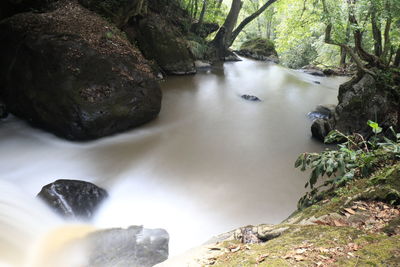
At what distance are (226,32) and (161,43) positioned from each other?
6762 mm

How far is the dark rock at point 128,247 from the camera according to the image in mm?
3215

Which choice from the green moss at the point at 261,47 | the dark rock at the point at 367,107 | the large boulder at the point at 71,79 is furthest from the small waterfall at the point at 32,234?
the green moss at the point at 261,47

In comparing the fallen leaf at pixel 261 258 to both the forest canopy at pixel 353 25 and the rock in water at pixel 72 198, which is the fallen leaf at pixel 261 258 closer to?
the rock in water at pixel 72 198

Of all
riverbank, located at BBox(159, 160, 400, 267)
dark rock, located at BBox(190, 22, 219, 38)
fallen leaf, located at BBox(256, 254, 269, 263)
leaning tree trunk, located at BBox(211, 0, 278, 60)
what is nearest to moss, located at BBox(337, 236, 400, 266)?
riverbank, located at BBox(159, 160, 400, 267)

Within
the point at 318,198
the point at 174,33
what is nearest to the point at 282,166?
the point at 318,198

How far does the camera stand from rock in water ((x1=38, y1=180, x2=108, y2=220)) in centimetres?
406

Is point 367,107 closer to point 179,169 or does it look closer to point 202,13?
point 179,169

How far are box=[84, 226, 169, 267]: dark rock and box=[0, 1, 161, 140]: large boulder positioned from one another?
3.10m

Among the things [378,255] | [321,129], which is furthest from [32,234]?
[321,129]

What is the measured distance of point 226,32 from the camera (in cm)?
1744

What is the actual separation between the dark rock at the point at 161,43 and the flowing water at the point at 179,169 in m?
4.05

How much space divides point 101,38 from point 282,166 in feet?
18.5

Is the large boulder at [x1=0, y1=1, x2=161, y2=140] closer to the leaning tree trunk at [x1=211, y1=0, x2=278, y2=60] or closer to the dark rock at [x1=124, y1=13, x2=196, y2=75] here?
the dark rock at [x1=124, y1=13, x2=196, y2=75]

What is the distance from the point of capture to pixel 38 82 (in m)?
6.24
